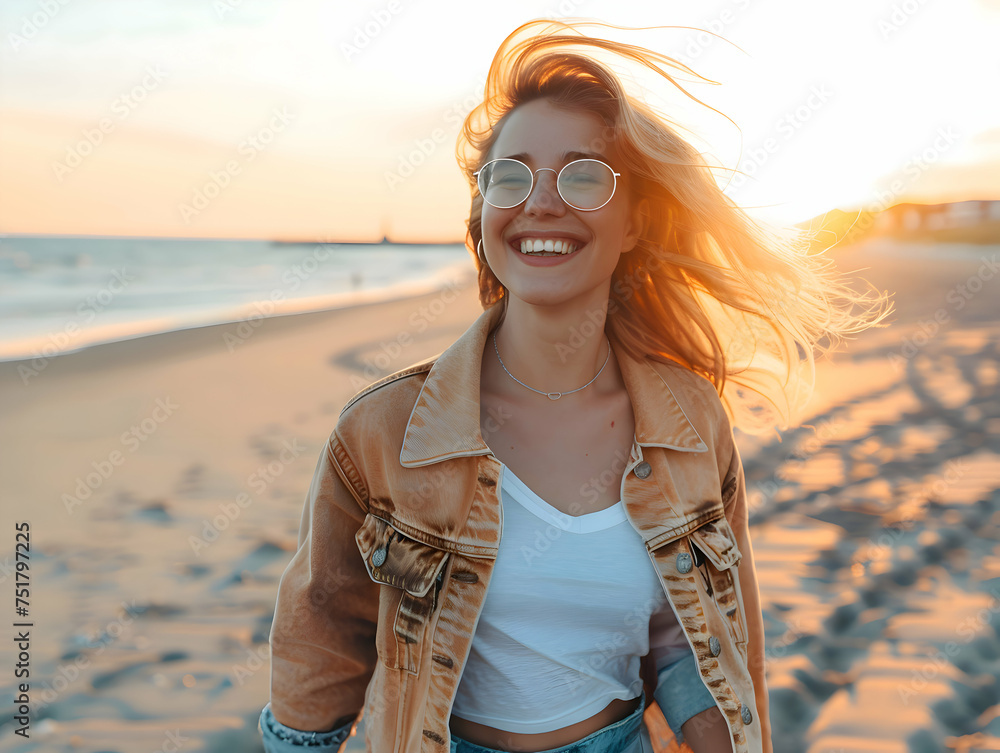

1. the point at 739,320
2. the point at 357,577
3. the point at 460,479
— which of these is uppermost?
the point at 739,320

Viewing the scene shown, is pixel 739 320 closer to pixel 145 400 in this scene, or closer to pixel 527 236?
pixel 527 236

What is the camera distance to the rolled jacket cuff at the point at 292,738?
200 cm

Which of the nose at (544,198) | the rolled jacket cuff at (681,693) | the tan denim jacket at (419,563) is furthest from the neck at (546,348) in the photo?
the rolled jacket cuff at (681,693)

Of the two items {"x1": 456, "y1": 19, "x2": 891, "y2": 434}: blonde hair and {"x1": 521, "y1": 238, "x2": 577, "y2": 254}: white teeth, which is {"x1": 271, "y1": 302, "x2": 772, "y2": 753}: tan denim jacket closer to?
{"x1": 521, "y1": 238, "x2": 577, "y2": 254}: white teeth

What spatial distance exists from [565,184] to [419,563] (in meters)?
1.11

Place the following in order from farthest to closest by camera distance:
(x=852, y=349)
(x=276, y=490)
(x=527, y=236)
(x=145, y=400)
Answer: (x=852, y=349), (x=145, y=400), (x=276, y=490), (x=527, y=236)

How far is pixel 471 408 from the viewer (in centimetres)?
206

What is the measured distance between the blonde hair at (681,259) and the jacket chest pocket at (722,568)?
0.51m

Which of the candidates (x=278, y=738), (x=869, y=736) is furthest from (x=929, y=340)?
(x=278, y=738)

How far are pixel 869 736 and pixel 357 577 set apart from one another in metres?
2.88

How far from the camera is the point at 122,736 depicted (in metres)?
3.56

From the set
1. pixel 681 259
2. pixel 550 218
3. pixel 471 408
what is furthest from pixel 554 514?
pixel 681 259

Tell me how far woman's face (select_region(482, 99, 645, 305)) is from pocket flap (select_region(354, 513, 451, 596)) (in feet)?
2.46

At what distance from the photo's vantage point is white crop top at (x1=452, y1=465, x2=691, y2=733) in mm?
1919
